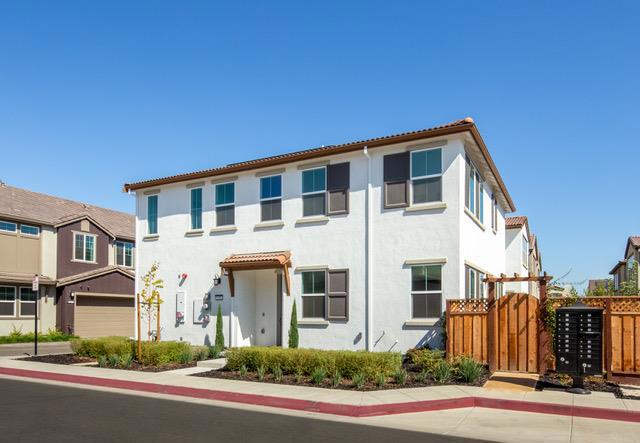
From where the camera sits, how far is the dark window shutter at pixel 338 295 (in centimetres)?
1720

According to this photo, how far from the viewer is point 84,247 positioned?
3328cm

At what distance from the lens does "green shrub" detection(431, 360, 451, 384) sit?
41.4ft

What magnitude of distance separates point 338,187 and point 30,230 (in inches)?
777

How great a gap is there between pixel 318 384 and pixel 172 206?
11.2m

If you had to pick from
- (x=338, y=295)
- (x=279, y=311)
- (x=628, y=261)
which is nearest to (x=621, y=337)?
(x=338, y=295)

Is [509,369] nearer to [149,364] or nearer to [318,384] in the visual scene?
[318,384]

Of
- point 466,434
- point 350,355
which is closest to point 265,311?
point 350,355

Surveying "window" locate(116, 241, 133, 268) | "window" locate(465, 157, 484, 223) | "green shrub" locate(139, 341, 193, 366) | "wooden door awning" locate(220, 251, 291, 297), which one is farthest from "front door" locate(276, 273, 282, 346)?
"window" locate(116, 241, 133, 268)

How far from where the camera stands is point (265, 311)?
65.6 feet

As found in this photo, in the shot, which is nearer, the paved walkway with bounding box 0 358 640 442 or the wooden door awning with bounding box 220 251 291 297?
the paved walkway with bounding box 0 358 640 442

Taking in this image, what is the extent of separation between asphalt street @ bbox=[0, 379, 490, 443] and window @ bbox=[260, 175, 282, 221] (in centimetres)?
868

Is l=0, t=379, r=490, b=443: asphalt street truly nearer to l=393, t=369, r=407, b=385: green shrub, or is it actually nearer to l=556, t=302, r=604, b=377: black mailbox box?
l=393, t=369, r=407, b=385: green shrub

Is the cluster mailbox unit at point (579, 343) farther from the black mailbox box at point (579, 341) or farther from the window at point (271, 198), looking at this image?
the window at point (271, 198)

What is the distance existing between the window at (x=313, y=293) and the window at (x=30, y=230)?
18.5 m
